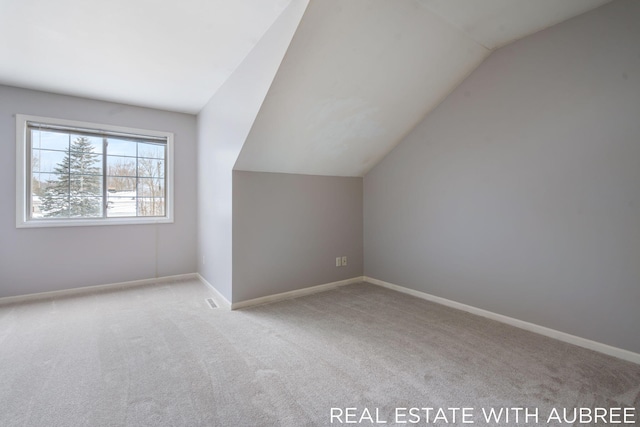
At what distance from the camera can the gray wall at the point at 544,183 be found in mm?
2150

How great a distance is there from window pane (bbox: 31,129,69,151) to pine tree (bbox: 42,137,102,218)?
9 cm

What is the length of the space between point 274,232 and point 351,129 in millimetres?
1451

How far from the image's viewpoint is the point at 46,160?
360 centimetres

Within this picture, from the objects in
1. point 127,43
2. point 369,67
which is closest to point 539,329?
point 369,67

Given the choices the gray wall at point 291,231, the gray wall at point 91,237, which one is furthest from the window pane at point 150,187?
the gray wall at point 291,231

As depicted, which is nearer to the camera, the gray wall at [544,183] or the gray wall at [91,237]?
the gray wall at [544,183]

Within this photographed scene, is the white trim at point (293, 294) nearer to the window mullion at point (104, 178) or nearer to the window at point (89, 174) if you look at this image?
the window at point (89, 174)

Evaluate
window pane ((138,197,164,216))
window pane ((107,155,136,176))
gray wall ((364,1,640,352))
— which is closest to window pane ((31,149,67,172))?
window pane ((107,155,136,176))

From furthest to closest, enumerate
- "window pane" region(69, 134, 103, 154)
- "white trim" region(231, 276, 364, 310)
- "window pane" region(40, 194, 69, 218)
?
"window pane" region(69, 134, 103, 154) → "window pane" region(40, 194, 69, 218) → "white trim" region(231, 276, 364, 310)

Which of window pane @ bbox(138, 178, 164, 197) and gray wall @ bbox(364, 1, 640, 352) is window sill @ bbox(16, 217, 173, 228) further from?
gray wall @ bbox(364, 1, 640, 352)

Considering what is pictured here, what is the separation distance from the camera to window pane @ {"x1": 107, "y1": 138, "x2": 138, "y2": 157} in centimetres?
396

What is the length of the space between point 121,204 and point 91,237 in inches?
21.6

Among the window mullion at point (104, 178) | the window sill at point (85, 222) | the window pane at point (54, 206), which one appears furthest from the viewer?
the window mullion at point (104, 178)

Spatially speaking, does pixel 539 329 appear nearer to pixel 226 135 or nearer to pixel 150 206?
pixel 226 135
